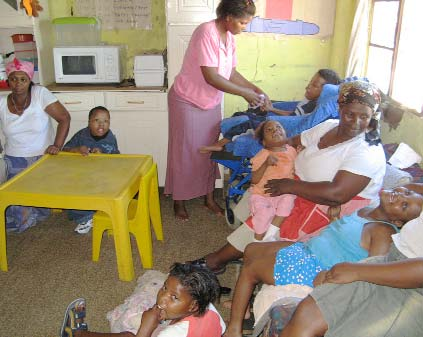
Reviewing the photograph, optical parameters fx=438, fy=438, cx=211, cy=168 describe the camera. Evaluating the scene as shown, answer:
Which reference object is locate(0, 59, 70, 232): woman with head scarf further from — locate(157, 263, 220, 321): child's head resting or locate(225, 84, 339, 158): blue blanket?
locate(157, 263, 220, 321): child's head resting

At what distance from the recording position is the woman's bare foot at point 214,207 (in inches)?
130

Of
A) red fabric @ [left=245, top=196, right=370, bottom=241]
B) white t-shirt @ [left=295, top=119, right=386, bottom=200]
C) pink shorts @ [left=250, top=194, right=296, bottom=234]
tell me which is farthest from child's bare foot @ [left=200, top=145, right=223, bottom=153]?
red fabric @ [left=245, top=196, right=370, bottom=241]

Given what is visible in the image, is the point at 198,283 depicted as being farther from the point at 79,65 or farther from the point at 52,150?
the point at 79,65

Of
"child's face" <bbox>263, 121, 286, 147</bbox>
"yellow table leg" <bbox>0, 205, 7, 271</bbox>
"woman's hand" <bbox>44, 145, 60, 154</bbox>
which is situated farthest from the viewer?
"woman's hand" <bbox>44, 145, 60, 154</bbox>

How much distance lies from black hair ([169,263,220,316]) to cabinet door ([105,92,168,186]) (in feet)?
6.89

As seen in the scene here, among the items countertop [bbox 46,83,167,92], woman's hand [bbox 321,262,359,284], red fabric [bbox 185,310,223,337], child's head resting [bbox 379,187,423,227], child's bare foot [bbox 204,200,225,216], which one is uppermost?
countertop [bbox 46,83,167,92]

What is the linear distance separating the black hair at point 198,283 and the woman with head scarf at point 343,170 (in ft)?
1.69

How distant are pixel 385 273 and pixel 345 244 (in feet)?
0.99

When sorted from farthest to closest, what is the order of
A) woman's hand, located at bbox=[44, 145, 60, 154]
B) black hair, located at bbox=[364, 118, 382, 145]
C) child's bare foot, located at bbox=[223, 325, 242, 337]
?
woman's hand, located at bbox=[44, 145, 60, 154]
black hair, located at bbox=[364, 118, 382, 145]
child's bare foot, located at bbox=[223, 325, 242, 337]

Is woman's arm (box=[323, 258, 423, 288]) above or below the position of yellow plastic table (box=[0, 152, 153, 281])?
above

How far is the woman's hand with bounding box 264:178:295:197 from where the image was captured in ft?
A: 6.68

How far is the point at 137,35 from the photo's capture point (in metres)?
3.87

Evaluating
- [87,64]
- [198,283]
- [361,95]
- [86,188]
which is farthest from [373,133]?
[87,64]

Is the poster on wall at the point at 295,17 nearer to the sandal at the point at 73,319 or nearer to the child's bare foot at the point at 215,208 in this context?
the child's bare foot at the point at 215,208
